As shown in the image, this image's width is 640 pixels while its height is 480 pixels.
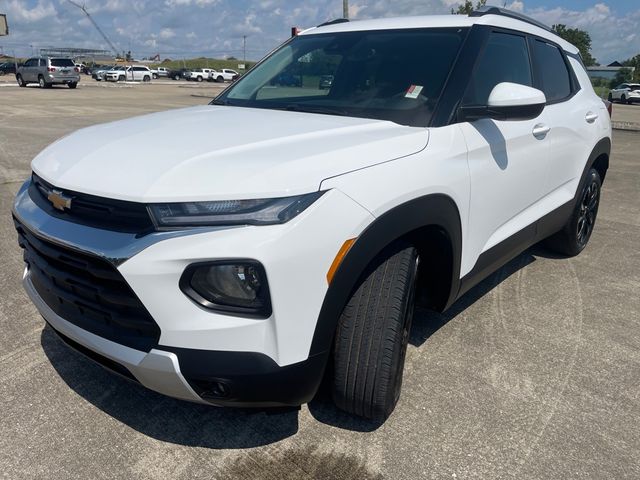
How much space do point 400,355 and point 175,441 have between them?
40.7 inches

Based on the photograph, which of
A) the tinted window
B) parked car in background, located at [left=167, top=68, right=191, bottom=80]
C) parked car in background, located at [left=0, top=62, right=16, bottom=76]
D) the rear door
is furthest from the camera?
parked car in background, located at [left=167, top=68, right=191, bottom=80]

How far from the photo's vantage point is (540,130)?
10.7ft

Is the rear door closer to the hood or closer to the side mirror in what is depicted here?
the side mirror

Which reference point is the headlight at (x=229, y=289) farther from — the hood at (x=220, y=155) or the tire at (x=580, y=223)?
the tire at (x=580, y=223)

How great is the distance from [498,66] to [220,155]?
1857 millimetres

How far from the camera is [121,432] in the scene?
2.35 m

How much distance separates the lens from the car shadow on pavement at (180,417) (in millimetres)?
2340

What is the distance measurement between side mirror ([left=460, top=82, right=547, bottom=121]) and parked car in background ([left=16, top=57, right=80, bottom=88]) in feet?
116

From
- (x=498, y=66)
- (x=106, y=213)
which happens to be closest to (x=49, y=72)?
(x=498, y=66)

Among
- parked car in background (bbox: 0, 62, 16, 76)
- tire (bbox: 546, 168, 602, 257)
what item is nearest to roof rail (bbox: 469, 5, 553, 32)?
tire (bbox: 546, 168, 602, 257)

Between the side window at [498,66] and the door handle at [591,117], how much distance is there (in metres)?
0.93

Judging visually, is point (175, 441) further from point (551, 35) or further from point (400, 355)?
point (551, 35)

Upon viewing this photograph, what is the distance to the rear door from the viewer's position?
2.69 metres

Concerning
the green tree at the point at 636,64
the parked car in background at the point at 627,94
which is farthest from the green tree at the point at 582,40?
the parked car in background at the point at 627,94
